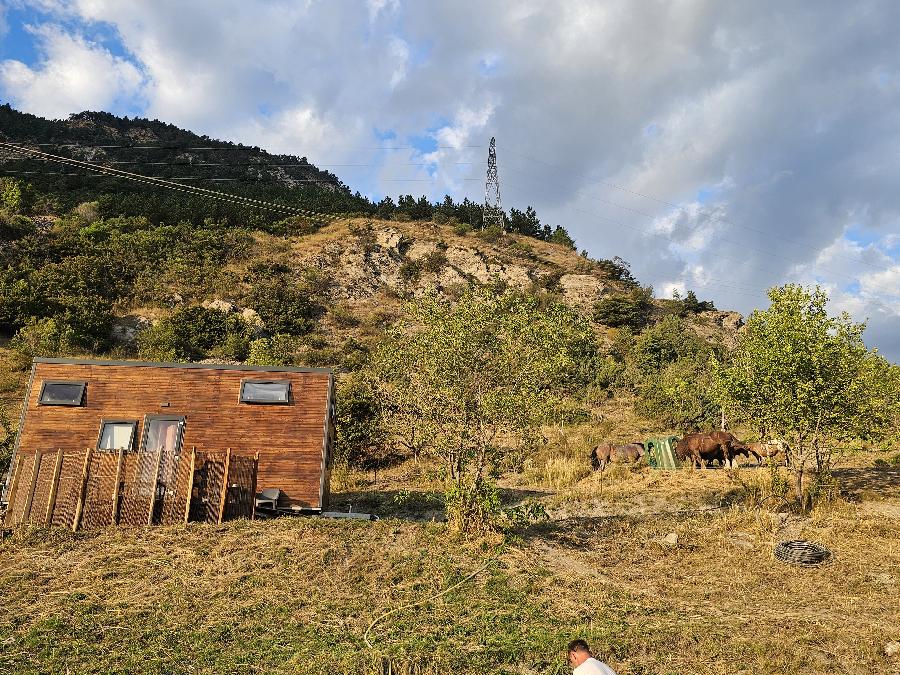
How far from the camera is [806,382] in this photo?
15.9m

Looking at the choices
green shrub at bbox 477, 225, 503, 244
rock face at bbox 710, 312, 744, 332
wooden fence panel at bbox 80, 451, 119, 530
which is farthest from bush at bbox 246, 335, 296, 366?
rock face at bbox 710, 312, 744, 332

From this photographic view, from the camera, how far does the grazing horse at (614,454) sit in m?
24.7

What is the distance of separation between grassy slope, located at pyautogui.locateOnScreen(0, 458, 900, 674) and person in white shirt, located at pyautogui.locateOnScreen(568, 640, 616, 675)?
2159 millimetres

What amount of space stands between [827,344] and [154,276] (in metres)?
51.0

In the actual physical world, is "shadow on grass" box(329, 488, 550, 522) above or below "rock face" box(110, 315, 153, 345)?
below

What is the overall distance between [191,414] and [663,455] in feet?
61.1

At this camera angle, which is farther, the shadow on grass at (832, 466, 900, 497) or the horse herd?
the horse herd

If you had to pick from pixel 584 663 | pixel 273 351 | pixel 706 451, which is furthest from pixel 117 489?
pixel 273 351

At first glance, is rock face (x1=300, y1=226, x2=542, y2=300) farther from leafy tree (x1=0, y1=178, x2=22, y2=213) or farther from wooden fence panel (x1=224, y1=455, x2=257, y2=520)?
wooden fence panel (x1=224, y1=455, x2=257, y2=520)

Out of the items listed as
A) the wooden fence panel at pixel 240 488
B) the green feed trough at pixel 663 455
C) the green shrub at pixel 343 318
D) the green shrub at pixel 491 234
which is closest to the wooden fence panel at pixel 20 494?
the wooden fence panel at pixel 240 488

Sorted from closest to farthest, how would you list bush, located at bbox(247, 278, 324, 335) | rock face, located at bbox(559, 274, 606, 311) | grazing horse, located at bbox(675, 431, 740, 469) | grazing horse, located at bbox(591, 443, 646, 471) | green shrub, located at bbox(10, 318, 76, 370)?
1. grazing horse, located at bbox(675, 431, 740, 469)
2. grazing horse, located at bbox(591, 443, 646, 471)
3. green shrub, located at bbox(10, 318, 76, 370)
4. bush, located at bbox(247, 278, 324, 335)
5. rock face, located at bbox(559, 274, 606, 311)

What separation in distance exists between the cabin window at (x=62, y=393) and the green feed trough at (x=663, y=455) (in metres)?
21.8

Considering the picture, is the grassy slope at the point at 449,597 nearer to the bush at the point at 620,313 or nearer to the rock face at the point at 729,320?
the bush at the point at 620,313

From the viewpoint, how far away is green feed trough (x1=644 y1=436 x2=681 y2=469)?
23.8 m
